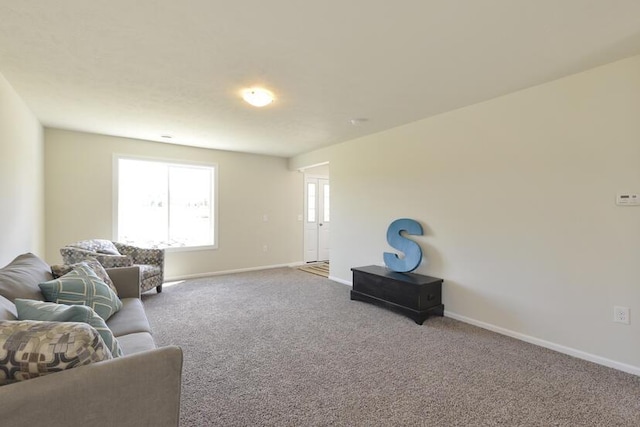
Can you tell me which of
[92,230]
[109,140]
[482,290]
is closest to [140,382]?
[482,290]

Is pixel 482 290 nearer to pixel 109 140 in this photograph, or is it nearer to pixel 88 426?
pixel 88 426

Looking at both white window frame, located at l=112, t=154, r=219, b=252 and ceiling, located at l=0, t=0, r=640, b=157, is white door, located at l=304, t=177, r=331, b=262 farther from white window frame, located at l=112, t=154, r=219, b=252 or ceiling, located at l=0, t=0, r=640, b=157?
ceiling, located at l=0, t=0, r=640, b=157

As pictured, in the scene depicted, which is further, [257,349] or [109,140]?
[109,140]

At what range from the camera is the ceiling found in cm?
181

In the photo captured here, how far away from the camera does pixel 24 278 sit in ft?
6.07

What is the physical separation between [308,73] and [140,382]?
94.3 inches

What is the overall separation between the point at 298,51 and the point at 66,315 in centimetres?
209

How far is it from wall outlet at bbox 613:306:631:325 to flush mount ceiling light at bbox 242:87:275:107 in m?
3.46

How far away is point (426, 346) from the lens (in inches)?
110

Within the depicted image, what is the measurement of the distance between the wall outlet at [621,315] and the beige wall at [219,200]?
5.17 metres

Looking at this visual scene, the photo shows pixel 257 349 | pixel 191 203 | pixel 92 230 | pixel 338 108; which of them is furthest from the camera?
pixel 191 203

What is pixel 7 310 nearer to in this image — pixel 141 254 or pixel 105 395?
pixel 105 395

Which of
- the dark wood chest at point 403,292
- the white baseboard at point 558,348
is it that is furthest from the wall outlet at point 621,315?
the dark wood chest at point 403,292

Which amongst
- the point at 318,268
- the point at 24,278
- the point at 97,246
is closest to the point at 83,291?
the point at 24,278
